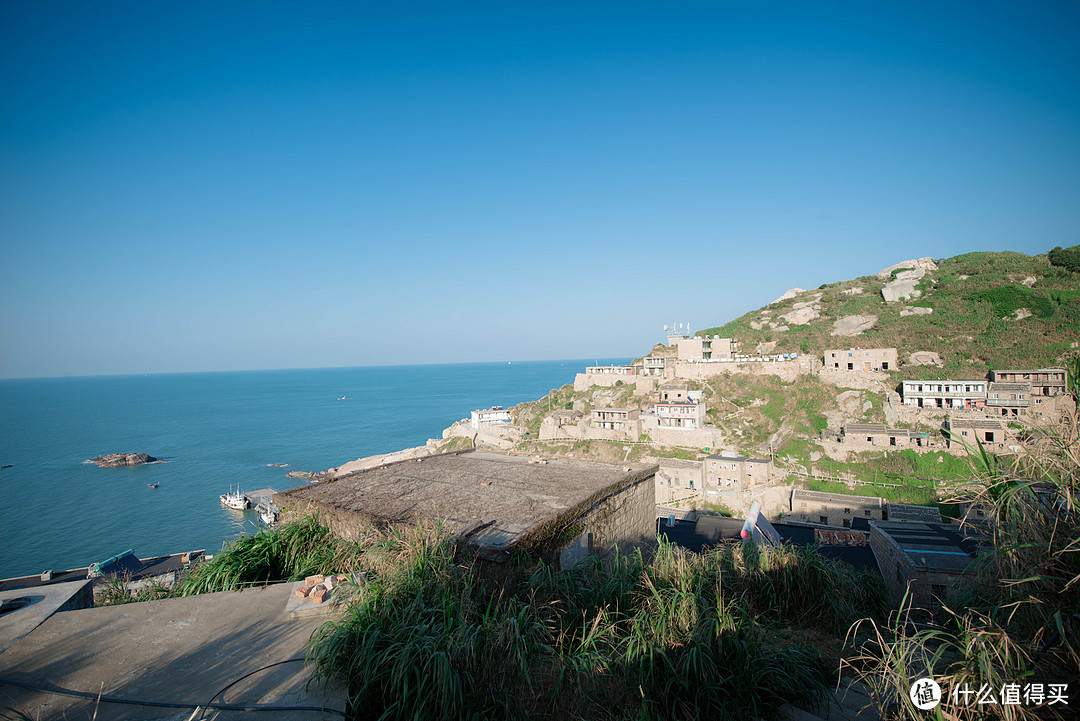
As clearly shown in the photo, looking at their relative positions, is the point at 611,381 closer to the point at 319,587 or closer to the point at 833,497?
the point at 833,497

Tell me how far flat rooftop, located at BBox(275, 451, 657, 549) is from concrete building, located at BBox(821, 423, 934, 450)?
26843mm

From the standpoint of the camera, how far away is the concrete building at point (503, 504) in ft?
19.0

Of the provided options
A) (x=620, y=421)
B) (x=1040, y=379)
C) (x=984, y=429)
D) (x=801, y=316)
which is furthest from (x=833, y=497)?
(x=801, y=316)

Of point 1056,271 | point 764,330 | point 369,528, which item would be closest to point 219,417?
point 764,330

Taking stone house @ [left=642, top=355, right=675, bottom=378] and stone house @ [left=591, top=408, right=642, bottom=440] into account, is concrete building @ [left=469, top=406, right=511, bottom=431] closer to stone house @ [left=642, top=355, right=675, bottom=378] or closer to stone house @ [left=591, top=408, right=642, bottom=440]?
stone house @ [left=591, top=408, right=642, bottom=440]

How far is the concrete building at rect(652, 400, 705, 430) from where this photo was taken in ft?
113

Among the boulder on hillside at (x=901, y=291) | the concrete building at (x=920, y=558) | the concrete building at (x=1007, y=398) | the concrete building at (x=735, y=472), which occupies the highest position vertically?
the boulder on hillside at (x=901, y=291)

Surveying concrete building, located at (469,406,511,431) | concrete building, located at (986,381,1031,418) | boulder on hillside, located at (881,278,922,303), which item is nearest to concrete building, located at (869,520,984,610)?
concrete building, located at (986,381,1031,418)

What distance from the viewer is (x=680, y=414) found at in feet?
114

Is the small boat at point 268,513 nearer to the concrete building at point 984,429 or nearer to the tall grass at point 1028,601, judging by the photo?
the tall grass at point 1028,601

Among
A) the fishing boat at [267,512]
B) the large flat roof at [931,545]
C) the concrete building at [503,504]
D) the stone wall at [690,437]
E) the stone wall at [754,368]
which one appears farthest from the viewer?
the stone wall at [754,368]

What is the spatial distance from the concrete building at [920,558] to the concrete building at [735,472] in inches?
449

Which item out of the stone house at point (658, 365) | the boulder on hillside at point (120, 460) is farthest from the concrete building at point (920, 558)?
the boulder on hillside at point (120, 460)

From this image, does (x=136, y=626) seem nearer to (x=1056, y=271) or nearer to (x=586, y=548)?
(x=586, y=548)
